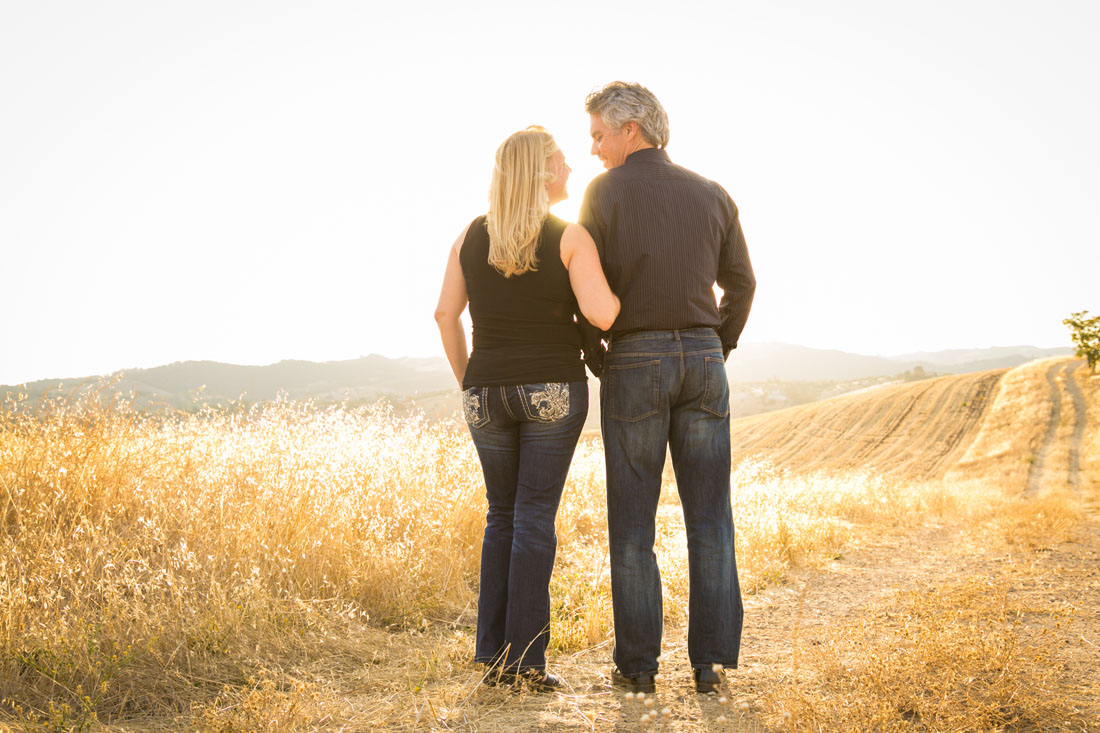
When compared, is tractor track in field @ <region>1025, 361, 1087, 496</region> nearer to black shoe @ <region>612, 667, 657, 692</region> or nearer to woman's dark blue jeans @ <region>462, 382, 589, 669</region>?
black shoe @ <region>612, 667, 657, 692</region>

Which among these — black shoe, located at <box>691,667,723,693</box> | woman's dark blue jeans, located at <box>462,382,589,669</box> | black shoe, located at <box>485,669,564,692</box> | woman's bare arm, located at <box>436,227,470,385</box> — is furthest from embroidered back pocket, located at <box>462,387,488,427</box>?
black shoe, located at <box>691,667,723,693</box>

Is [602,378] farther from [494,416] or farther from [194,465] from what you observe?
[194,465]

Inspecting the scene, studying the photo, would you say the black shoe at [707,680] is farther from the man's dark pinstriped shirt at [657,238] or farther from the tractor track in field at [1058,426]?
the tractor track in field at [1058,426]

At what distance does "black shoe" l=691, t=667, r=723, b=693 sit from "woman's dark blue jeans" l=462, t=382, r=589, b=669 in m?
0.65

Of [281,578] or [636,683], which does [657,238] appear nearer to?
[636,683]

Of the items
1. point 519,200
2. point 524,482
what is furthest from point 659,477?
point 519,200

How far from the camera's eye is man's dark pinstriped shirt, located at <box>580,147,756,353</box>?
9.41 feet

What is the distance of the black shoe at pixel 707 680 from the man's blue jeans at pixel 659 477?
41mm

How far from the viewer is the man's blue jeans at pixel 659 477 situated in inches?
113

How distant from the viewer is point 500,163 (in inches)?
110

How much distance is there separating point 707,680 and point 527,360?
1518mm

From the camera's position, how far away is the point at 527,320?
9.15ft

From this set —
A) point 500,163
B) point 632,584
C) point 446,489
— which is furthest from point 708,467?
point 446,489

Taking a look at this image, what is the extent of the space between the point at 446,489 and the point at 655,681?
2.69 meters
